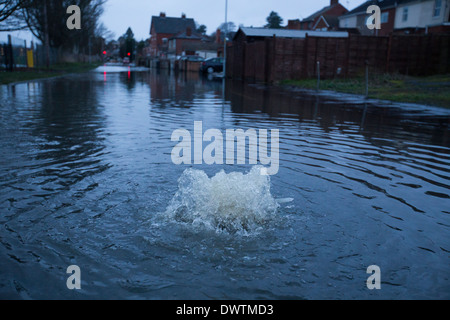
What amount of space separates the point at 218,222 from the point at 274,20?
122 m

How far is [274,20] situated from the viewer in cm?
11869

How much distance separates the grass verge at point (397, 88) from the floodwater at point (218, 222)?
10.4 meters

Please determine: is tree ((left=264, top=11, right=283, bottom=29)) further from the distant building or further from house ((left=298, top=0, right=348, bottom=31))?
the distant building

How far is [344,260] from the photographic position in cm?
375

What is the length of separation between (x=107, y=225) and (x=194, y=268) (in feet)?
4.12

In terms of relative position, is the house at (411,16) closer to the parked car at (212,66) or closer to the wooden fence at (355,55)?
the wooden fence at (355,55)

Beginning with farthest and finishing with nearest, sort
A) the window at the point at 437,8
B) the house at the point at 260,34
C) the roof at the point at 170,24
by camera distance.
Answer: the roof at the point at 170,24 → the house at the point at 260,34 → the window at the point at 437,8

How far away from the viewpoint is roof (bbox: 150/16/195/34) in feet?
378

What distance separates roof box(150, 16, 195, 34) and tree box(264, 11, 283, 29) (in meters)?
21.5

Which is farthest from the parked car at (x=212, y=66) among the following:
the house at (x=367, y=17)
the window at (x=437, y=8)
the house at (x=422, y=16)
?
the window at (x=437, y=8)

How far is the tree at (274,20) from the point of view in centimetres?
11775

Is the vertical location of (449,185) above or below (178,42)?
below
